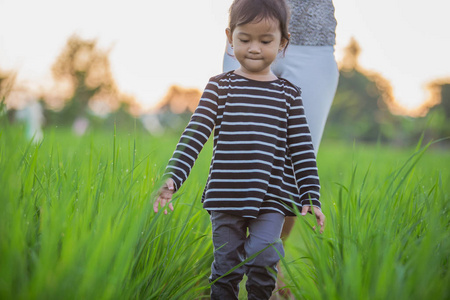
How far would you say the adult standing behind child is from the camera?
2098mm

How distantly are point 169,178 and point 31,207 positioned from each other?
0.46 meters

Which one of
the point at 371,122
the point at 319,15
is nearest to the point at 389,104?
the point at 371,122

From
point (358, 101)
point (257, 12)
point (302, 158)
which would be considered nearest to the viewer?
point (257, 12)

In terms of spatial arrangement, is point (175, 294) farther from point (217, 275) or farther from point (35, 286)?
point (35, 286)

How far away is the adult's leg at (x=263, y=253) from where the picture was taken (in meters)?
1.70

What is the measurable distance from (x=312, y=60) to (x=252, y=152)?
69 cm

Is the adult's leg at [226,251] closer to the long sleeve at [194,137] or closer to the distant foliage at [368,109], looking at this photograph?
the long sleeve at [194,137]

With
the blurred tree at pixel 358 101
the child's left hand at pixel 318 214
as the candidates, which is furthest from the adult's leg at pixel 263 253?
the blurred tree at pixel 358 101

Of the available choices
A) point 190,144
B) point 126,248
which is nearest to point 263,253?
point 190,144

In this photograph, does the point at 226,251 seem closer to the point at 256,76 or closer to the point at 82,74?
the point at 256,76

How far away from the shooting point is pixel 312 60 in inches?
84.4

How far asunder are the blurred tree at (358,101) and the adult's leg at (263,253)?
45.9 m

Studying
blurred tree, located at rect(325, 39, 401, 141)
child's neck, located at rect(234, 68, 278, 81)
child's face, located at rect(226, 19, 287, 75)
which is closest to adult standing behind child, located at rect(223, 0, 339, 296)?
child's neck, located at rect(234, 68, 278, 81)

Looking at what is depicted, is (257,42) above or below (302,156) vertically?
above
